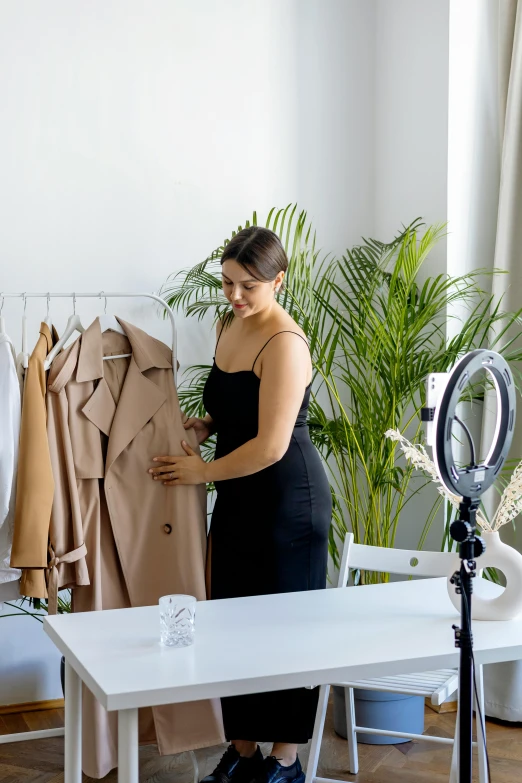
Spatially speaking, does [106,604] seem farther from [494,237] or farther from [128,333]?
[494,237]

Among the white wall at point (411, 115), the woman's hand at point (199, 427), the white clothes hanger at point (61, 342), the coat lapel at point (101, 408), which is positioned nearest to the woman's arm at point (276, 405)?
the woman's hand at point (199, 427)

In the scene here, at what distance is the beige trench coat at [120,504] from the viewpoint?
266cm

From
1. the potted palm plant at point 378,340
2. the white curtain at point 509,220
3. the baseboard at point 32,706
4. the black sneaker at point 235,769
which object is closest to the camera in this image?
the black sneaker at point 235,769

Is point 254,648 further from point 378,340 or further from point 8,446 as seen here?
point 378,340

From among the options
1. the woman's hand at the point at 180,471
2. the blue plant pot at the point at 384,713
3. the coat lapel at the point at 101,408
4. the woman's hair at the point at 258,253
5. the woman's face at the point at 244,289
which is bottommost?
the blue plant pot at the point at 384,713

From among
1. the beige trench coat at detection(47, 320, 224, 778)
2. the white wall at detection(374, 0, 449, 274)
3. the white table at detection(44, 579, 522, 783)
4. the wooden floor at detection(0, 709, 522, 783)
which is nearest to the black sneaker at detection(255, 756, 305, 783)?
the beige trench coat at detection(47, 320, 224, 778)

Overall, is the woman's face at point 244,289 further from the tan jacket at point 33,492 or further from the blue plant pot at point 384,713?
the blue plant pot at point 384,713

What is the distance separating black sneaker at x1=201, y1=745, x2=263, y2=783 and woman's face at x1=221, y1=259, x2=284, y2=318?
137 centimetres

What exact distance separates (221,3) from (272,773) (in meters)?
2.95

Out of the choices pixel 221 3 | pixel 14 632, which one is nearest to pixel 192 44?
pixel 221 3

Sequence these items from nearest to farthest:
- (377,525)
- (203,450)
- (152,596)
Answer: (152,596) < (377,525) < (203,450)

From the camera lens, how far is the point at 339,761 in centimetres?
303

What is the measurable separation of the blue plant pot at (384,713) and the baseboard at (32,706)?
1.12 meters

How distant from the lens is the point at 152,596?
278 centimetres
